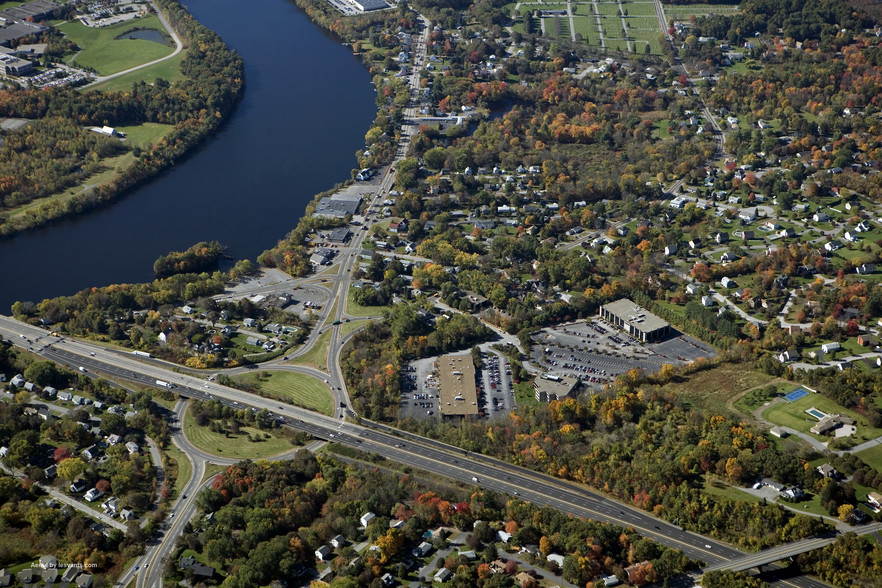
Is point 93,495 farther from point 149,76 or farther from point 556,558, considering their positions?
point 149,76

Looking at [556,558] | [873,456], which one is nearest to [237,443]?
[556,558]

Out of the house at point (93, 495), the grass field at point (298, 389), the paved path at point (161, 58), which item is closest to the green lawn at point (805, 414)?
the grass field at point (298, 389)

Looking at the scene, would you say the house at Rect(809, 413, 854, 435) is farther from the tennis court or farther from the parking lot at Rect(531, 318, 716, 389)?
the parking lot at Rect(531, 318, 716, 389)

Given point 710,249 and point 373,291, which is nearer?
point 373,291

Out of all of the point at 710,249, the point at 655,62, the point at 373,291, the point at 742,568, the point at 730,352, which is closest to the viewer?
the point at 742,568

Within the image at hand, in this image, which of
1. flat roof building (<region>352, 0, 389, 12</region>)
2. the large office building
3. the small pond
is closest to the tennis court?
the large office building

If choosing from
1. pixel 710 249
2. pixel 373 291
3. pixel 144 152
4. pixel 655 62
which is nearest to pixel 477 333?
pixel 373 291

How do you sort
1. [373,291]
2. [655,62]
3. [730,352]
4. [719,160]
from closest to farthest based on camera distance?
[730,352] → [373,291] → [719,160] → [655,62]

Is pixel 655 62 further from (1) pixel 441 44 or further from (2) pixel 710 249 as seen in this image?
(2) pixel 710 249
